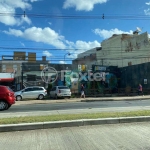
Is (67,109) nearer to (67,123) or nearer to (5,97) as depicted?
(5,97)

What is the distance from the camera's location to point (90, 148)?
5.59 m

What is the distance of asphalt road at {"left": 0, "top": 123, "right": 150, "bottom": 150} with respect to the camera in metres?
5.72

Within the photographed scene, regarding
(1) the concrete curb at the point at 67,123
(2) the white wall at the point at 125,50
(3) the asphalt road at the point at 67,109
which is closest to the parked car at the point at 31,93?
(3) the asphalt road at the point at 67,109

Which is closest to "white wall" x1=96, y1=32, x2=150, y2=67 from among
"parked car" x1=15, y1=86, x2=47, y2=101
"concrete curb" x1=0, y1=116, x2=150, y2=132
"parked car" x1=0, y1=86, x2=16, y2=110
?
"parked car" x1=15, y1=86, x2=47, y2=101

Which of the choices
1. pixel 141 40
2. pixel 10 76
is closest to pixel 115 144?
pixel 141 40

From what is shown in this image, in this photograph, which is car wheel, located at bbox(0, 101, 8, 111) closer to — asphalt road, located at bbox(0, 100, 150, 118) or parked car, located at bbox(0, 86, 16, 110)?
parked car, located at bbox(0, 86, 16, 110)

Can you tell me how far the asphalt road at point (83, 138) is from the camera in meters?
5.72

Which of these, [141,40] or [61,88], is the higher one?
[141,40]

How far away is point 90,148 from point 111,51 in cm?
5020

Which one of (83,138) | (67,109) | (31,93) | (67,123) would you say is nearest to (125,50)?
(31,93)

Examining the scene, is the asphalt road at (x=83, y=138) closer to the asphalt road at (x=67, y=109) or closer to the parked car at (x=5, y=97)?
the asphalt road at (x=67, y=109)

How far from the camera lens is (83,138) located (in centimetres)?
648

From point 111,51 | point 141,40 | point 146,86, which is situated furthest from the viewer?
point 111,51

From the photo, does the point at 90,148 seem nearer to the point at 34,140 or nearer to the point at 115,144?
the point at 115,144
